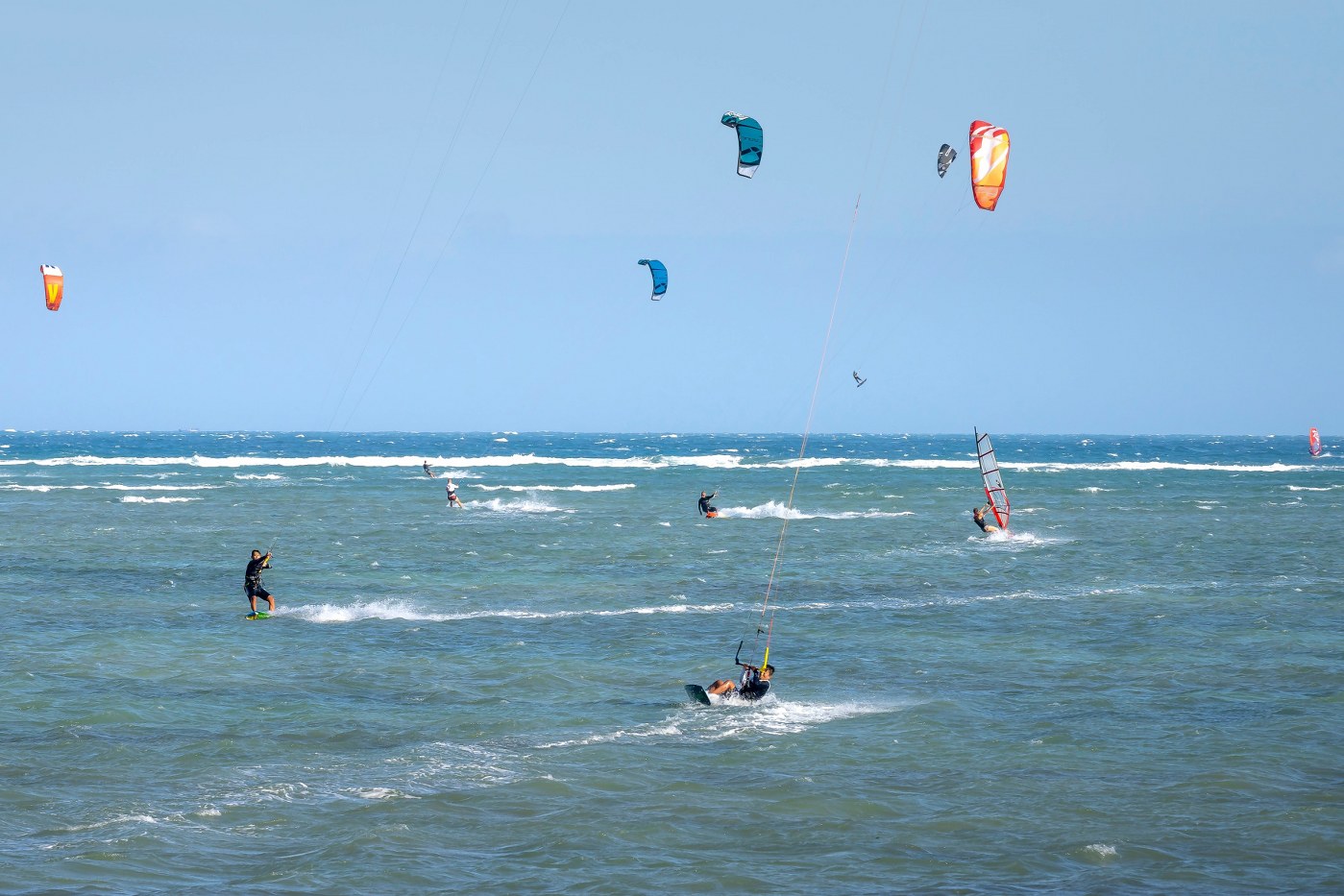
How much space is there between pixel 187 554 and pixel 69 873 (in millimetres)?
22068

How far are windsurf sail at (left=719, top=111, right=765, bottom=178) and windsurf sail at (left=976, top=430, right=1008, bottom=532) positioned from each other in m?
12.2

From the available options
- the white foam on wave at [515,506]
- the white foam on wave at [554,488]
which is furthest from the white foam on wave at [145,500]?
the white foam on wave at [554,488]

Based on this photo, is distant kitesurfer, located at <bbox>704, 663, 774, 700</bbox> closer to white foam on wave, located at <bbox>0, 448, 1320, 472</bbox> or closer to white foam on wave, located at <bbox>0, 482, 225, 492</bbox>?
white foam on wave, located at <bbox>0, 482, 225, 492</bbox>

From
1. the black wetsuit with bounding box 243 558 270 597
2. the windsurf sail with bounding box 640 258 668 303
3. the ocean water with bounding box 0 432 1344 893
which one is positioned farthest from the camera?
the windsurf sail with bounding box 640 258 668 303

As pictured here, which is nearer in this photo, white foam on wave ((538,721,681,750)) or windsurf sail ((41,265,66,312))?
white foam on wave ((538,721,681,750))

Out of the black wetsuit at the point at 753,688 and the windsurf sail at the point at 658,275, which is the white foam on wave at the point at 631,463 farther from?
the black wetsuit at the point at 753,688

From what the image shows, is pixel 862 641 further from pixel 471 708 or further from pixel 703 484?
pixel 703 484

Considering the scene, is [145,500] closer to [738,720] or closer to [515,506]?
[515,506]

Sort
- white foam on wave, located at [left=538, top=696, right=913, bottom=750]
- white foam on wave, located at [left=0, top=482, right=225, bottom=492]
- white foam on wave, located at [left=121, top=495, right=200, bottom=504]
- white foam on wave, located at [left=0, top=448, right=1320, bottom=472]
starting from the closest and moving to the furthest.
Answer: white foam on wave, located at [left=538, top=696, right=913, bottom=750] < white foam on wave, located at [left=121, top=495, right=200, bottom=504] < white foam on wave, located at [left=0, top=482, right=225, bottom=492] < white foam on wave, located at [left=0, top=448, right=1320, bottom=472]

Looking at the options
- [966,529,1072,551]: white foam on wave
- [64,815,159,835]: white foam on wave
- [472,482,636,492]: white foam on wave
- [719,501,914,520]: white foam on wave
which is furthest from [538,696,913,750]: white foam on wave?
[472,482,636,492]: white foam on wave

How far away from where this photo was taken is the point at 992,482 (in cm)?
3428

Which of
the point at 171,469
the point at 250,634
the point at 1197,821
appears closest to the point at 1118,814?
the point at 1197,821

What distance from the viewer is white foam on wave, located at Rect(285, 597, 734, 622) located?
2119 cm

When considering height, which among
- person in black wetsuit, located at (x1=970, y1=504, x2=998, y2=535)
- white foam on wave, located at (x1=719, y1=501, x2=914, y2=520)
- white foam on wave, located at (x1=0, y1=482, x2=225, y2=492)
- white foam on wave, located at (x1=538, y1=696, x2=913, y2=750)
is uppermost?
person in black wetsuit, located at (x1=970, y1=504, x2=998, y2=535)
